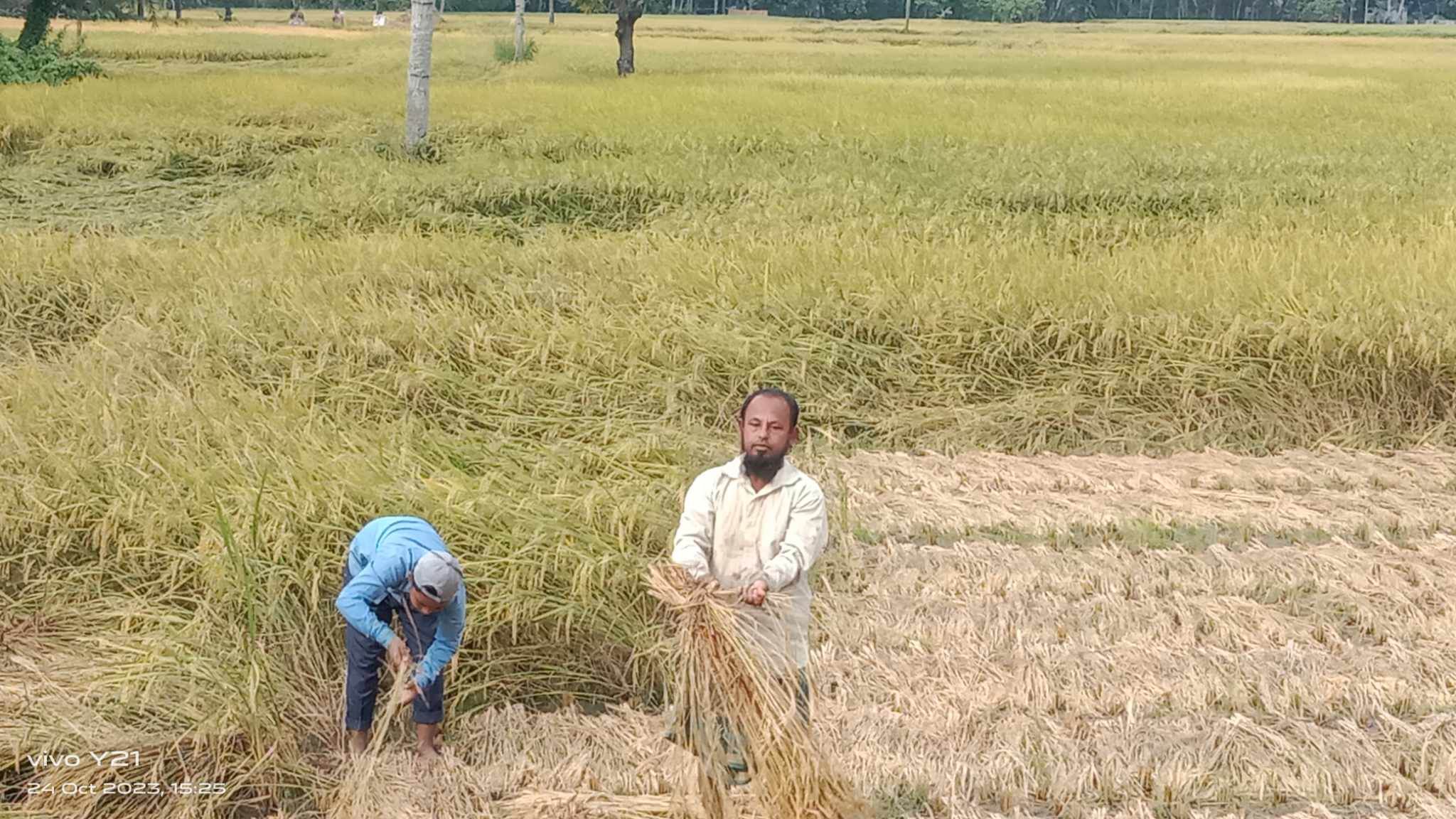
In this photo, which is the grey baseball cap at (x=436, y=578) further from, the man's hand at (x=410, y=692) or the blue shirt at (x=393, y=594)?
the man's hand at (x=410, y=692)

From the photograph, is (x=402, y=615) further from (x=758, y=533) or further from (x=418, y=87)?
(x=418, y=87)

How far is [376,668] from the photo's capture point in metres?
2.62

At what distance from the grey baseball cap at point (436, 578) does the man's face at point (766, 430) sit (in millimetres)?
627

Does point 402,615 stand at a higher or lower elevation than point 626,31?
lower

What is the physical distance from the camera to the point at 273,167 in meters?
9.71

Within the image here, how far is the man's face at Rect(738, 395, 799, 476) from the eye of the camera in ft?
7.74

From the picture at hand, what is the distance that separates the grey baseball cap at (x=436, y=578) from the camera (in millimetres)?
2441

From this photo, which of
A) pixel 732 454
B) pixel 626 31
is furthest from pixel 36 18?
pixel 732 454

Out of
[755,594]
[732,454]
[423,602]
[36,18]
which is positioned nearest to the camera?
[755,594]

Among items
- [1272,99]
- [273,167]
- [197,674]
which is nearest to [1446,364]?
[197,674]

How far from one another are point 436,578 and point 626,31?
19706 millimetres

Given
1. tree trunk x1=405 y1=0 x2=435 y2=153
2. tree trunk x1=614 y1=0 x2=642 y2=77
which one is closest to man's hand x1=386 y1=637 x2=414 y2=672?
tree trunk x1=405 y1=0 x2=435 y2=153

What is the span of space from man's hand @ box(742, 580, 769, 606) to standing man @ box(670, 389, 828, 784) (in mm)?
34
